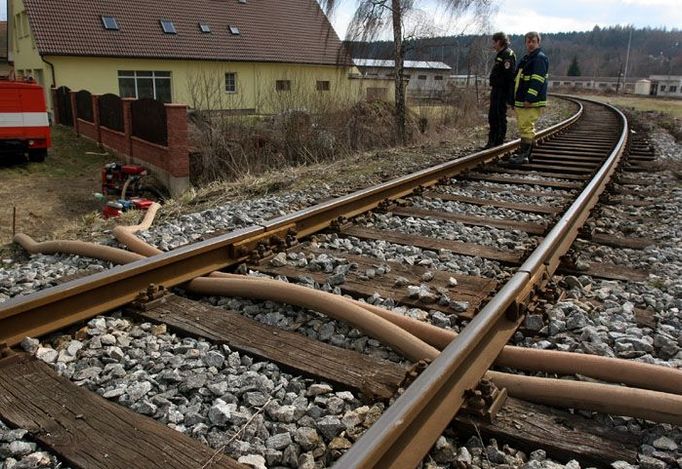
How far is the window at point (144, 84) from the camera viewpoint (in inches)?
1236

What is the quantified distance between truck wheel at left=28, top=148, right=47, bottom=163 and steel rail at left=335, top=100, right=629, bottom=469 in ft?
63.1

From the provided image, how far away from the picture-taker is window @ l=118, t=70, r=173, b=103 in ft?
103

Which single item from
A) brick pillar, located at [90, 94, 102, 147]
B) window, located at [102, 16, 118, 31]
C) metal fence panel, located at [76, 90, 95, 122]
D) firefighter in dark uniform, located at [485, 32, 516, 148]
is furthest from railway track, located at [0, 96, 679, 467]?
window, located at [102, 16, 118, 31]

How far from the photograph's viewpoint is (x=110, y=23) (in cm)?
3162

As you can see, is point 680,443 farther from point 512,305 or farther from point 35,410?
point 35,410

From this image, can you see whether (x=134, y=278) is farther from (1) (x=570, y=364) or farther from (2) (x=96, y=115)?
(2) (x=96, y=115)

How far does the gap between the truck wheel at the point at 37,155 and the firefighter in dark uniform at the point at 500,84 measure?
591 inches

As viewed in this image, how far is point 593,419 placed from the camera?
2.38 m

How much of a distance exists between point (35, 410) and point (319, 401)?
1107 mm

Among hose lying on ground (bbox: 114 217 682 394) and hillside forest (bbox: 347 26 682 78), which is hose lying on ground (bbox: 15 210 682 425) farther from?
hillside forest (bbox: 347 26 682 78)

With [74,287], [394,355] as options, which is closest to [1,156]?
[74,287]

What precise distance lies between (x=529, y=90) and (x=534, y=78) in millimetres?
180

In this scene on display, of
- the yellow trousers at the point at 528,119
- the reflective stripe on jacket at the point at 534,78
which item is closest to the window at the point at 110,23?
the reflective stripe on jacket at the point at 534,78

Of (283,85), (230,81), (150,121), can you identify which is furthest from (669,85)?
(150,121)
